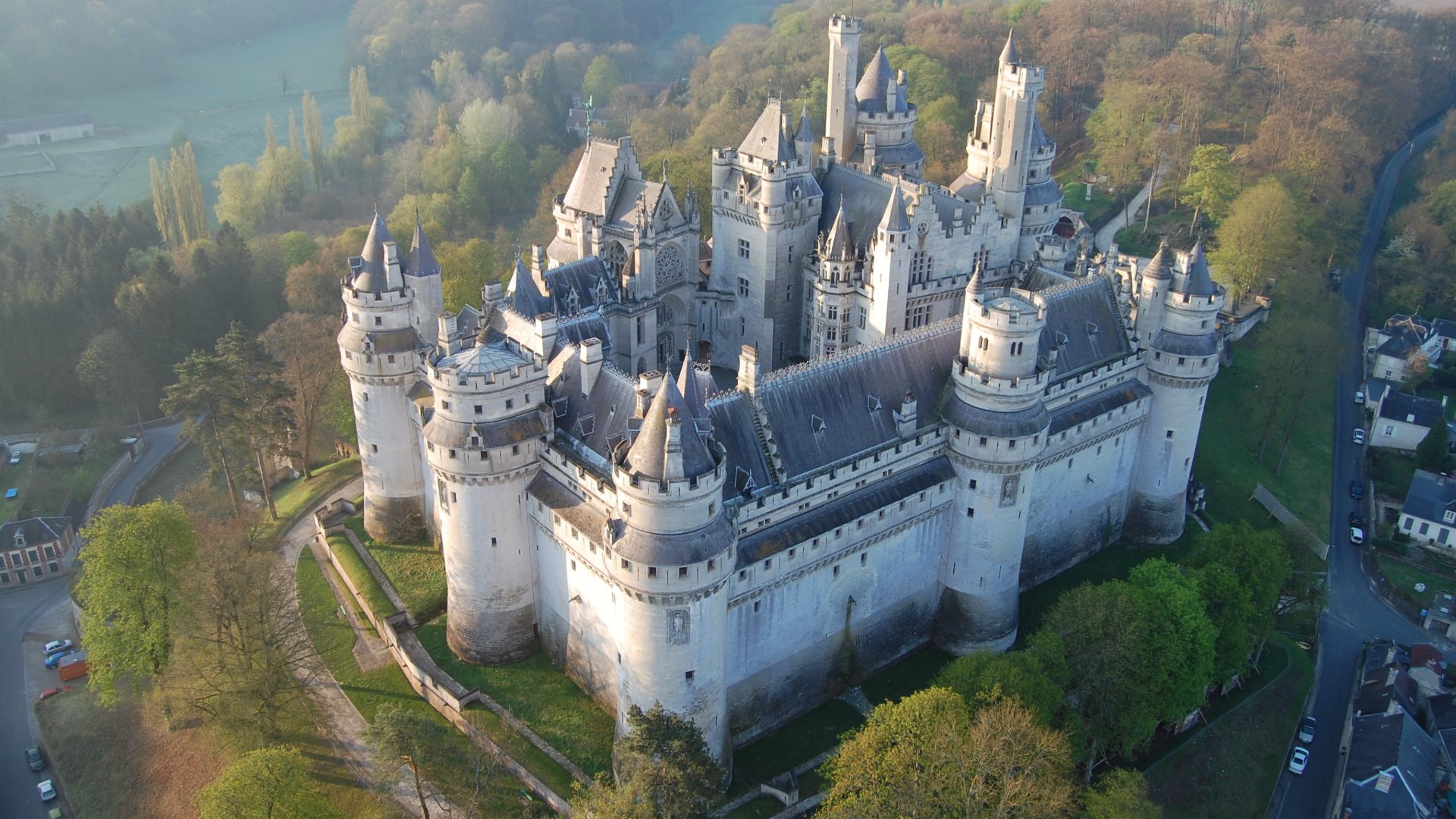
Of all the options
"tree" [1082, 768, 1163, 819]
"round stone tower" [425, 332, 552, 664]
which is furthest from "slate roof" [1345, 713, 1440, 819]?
"round stone tower" [425, 332, 552, 664]

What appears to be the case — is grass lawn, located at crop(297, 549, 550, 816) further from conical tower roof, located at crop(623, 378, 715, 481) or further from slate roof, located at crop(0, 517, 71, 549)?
slate roof, located at crop(0, 517, 71, 549)

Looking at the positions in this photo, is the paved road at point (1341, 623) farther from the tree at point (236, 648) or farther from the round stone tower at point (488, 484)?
the tree at point (236, 648)

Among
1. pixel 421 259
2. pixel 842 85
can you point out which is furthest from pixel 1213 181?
pixel 421 259


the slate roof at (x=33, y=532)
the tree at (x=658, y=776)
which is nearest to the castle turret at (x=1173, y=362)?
the tree at (x=658, y=776)

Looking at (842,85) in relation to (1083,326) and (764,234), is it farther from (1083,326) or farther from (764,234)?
(1083,326)

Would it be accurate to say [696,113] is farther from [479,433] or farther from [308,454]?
[479,433]

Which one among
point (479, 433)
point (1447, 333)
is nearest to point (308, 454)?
point (479, 433)
